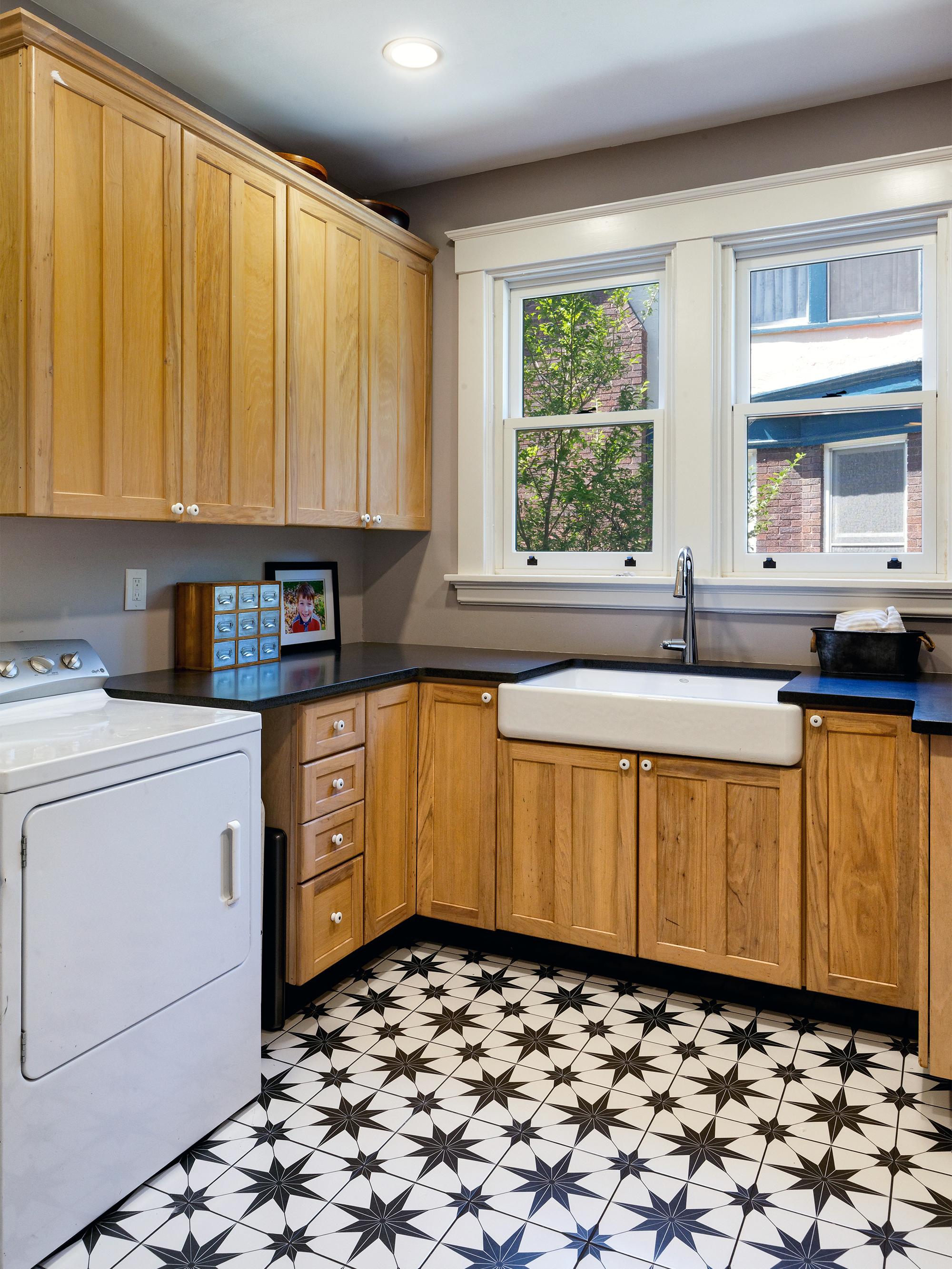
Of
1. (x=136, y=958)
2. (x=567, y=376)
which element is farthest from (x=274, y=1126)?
(x=567, y=376)

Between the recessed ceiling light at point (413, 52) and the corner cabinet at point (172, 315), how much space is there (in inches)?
16.7

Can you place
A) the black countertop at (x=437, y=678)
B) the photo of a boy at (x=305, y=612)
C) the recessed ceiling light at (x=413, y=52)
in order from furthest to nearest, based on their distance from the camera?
the photo of a boy at (x=305, y=612) < the recessed ceiling light at (x=413, y=52) < the black countertop at (x=437, y=678)

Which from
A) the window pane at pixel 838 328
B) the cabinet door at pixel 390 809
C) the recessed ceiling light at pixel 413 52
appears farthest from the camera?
the window pane at pixel 838 328

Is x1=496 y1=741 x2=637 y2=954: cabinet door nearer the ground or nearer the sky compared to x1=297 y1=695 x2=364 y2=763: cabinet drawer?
nearer the ground

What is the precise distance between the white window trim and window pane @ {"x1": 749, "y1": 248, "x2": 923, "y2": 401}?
8 centimetres

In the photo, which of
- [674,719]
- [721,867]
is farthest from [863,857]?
[674,719]

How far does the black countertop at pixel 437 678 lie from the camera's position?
2.20 meters

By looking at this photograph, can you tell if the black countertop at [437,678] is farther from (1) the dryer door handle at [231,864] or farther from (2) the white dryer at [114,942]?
(1) the dryer door handle at [231,864]

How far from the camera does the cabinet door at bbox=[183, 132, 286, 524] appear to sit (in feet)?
7.82

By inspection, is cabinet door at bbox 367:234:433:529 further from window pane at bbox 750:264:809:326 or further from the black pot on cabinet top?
the black pot on cabinet top

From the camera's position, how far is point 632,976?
8.68 feet

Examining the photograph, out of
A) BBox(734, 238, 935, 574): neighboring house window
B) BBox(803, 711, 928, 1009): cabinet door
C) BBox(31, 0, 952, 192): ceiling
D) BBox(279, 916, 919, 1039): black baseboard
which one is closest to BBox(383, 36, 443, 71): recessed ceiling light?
BBox(31, 0, 952, 192): ceiling

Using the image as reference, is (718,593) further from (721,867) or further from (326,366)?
(326,366)

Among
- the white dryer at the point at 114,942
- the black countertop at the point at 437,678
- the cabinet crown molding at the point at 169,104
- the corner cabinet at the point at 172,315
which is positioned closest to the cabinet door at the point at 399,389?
the corner cabinet at the point at 172,315
